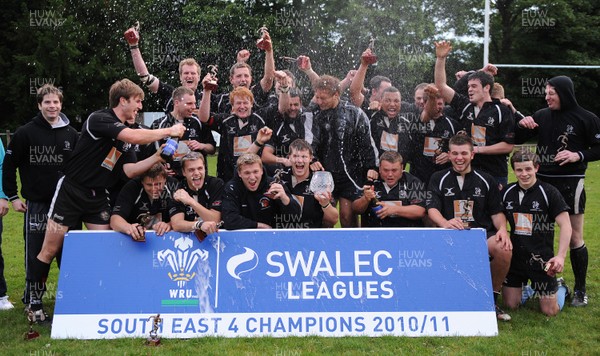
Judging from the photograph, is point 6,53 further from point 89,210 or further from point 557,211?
point 557,211

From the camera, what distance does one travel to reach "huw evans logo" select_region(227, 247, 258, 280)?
A: 5.05m

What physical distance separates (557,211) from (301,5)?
25557 mm

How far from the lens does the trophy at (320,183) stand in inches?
217

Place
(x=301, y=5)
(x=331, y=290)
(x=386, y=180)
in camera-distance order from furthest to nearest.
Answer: (x=301, y=5) < (x=386, y=180) < (x=331, y=290)

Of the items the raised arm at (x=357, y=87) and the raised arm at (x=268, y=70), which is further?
the raised arm at (x=268, y=70)

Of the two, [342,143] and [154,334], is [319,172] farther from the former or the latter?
[154,334]

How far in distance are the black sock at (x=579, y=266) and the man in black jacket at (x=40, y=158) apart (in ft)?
17.4

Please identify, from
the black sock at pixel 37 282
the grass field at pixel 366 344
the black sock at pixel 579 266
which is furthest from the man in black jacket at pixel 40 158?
the black sock at pixel 579 266

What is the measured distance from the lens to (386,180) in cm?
589

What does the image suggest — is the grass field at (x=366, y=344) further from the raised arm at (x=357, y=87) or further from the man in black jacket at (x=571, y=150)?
the raised arm at (x=357, y=87)

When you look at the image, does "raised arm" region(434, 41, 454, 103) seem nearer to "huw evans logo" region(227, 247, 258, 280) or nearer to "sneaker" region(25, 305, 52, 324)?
"huw evans logo" region(227, 247, 258, 280)

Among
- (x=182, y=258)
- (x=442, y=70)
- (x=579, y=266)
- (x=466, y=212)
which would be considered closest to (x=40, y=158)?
(x=182, y=258)

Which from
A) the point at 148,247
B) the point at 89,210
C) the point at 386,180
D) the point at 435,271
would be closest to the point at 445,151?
the point at 386,180

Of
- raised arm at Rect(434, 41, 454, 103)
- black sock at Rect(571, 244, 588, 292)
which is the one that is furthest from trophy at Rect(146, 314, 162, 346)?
black sock at Rect(571, 244, 588, 292)
